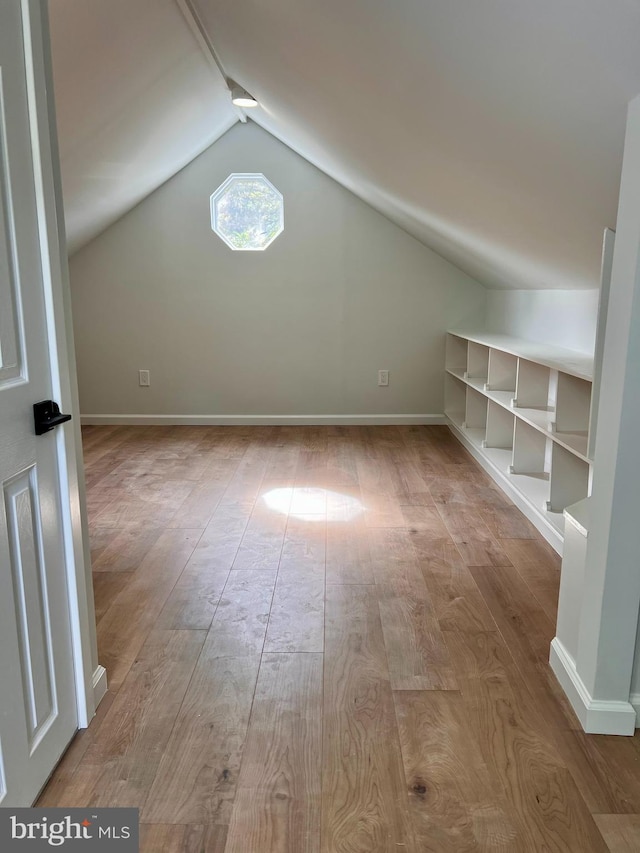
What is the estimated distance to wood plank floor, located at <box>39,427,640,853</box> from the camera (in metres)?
1.35

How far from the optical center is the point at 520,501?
3260 mm

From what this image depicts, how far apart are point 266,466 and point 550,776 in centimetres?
284

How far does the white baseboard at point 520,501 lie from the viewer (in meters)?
2.76

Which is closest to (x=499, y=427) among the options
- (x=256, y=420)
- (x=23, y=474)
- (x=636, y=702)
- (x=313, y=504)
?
(x=313, y=504)

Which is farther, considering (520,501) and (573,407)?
(520,501)

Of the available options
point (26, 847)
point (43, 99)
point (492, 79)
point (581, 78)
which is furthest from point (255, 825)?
point (492, 79)

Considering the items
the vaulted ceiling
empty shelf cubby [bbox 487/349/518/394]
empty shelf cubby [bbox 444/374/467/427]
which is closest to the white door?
the vaulted ceiling

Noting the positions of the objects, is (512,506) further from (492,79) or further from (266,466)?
(492,79)

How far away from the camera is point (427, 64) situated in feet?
5.90

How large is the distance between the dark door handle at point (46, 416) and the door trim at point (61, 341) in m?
0.06

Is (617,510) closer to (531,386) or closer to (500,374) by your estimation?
(531,386)

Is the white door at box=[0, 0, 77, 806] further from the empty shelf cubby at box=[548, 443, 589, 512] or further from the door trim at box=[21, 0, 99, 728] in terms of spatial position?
the empty shelf cubby at box=[548, 443, 589, 512]

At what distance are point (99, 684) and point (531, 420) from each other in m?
2.29

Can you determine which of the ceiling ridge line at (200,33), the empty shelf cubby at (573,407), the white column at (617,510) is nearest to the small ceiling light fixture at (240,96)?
the ceiling ridge line at (200,33)
